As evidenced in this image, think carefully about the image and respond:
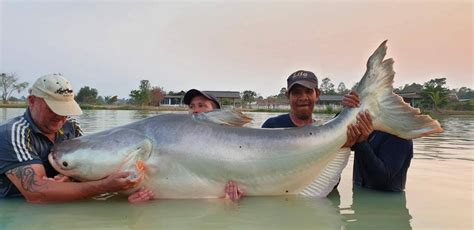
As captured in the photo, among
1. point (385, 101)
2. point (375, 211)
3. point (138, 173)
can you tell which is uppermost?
point (385, 101)

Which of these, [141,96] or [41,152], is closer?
[41,152]

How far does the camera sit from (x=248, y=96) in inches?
2901

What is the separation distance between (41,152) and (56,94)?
1.89 ft

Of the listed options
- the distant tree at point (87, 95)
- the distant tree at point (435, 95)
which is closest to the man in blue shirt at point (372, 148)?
the distant tree at point (435, 95)

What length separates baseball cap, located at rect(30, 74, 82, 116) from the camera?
3795mm

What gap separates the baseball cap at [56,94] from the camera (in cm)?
379

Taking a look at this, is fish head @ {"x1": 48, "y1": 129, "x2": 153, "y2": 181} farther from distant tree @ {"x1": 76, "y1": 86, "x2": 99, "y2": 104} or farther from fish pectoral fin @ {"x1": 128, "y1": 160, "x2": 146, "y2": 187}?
distant tree @ {"x1": 76, "y1": 86, "x2": 99, "y2": 104}

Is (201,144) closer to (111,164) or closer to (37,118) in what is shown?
(111,164)

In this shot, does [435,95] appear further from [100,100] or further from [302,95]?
[302,95]

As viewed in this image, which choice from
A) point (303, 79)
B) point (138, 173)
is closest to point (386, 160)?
point (303, 79)

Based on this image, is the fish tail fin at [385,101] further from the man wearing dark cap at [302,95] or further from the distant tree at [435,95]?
the distant tree at [435,95]

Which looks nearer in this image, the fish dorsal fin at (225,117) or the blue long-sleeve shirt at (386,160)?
the fish dorsal fin at (225,117)

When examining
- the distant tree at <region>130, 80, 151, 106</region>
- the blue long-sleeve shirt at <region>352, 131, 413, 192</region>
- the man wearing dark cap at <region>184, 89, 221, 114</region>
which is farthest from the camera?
the distant tree at <region>130, 80, 151, 106</region>

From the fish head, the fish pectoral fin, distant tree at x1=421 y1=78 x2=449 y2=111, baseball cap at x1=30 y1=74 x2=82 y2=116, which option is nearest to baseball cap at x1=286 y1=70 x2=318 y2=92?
the fish head
